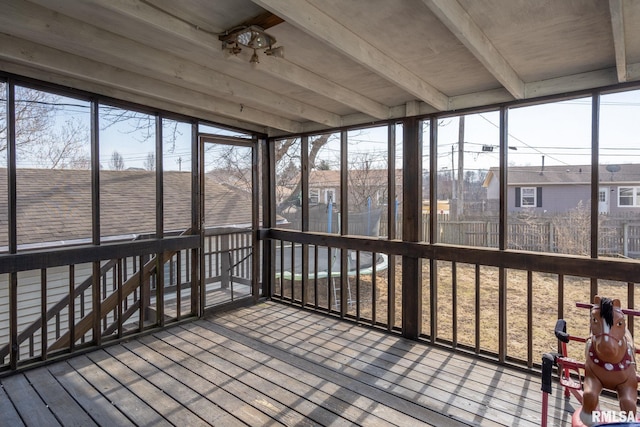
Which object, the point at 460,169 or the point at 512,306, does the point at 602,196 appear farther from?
the point at 512,306

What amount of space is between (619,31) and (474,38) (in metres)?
0.72

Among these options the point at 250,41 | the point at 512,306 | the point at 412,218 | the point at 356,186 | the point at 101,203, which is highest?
the point at 250,41

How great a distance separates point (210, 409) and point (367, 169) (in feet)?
9.83

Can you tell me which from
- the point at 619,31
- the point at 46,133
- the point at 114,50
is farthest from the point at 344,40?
the point at 46,133

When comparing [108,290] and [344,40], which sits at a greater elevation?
[344,40]

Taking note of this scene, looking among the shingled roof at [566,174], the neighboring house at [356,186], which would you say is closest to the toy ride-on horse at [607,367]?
the shingled roof at [566,174]

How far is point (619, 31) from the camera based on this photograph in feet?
6.38

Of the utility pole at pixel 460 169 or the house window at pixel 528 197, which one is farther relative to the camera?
the utility pole at pixel 460 169

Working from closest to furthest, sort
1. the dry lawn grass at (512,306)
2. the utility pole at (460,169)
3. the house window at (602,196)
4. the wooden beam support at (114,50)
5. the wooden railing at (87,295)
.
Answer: the wooden beam support at (114,50)
the house window at (602,196)
the wooden railing at (87,295)
the dry lawn grass at (512,306)
the utility pole at (460,169)

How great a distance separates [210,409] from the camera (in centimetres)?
267

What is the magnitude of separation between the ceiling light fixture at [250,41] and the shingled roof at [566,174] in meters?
2.33

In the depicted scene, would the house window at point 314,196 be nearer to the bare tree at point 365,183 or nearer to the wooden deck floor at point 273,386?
the bare tree at point 365,183

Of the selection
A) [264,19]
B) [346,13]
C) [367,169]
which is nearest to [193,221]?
[367,169]

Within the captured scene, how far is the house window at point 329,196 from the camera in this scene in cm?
474
